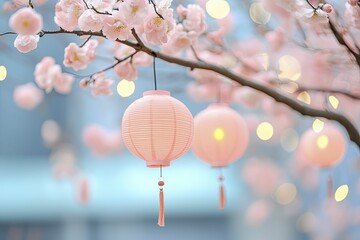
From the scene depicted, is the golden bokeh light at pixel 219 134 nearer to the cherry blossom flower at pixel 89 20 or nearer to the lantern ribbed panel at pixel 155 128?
the lantern ribbed panel at pixel 155 128

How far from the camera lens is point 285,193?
18.1 feet

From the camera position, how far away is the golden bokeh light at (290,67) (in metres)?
3.67

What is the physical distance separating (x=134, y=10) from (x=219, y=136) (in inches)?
39.4

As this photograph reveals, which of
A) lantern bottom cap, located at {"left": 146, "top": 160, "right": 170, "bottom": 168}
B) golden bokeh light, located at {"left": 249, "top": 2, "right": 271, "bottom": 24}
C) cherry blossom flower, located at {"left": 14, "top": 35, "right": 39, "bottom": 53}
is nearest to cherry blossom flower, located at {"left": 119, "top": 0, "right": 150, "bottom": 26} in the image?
cherry blossom flower, located at {"left": 14, "top": 35, "right": 39, "bottom": 53}

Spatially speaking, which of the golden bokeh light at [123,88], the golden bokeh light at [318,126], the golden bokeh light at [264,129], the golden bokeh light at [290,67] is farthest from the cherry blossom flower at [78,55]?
the golden bokeh light at [264,129]

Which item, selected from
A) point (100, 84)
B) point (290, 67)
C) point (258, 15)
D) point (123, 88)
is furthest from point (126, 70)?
point (290, 67)

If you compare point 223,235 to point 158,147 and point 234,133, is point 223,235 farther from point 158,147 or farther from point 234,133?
point 158,147

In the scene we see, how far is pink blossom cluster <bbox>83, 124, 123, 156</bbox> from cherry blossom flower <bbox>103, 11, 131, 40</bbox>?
2.85 metres

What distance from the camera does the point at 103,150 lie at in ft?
15.1

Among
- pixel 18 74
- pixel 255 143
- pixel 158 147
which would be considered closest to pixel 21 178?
pixel 18 74

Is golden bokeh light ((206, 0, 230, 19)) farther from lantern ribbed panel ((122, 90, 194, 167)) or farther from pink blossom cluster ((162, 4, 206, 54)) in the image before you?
lantern ribbed panel ((122, 90, 194, 167))

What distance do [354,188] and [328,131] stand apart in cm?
166

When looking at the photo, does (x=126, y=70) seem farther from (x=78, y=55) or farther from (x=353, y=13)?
(x=353, y=13)

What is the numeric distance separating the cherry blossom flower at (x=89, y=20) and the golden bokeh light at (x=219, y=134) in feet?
3.14
